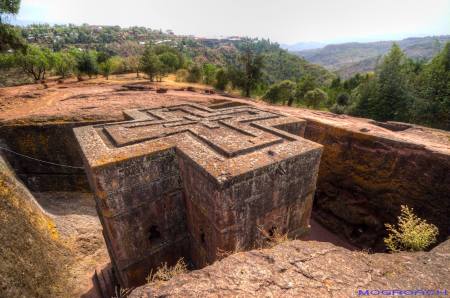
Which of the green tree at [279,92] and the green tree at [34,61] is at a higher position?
the green tree at [34,61]

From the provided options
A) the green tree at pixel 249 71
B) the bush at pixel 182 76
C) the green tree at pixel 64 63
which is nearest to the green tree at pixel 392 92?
the green tree at pixel 249 71

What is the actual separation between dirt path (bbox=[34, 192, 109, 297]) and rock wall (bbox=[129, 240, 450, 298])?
26.7 feet

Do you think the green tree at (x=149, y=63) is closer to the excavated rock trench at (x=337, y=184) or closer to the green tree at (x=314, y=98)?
the excavated rock trench at (x=337, y=184)

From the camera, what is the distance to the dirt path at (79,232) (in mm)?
9531

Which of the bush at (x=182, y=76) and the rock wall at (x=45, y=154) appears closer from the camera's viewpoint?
the rock wall at (x=45, y=154)

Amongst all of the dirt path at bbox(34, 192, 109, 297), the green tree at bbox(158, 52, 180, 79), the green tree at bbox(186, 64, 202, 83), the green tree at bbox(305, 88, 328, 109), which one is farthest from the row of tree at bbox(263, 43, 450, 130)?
the green tree at bbox(158, 52, 180, 79)

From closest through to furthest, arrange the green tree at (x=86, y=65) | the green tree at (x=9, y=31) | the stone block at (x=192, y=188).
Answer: the stone block at (x=192, y=188) → the green tree at (x=9, y=31) → the green tree at (x=86, y=65)

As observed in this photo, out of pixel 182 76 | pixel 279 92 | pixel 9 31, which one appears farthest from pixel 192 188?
pixel 182 76

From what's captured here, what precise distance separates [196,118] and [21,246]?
303 inches

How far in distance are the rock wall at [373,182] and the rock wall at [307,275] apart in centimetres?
755

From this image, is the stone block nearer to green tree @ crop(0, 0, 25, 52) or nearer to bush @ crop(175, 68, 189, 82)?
green tree @ crop(0, 0, 25, 52)

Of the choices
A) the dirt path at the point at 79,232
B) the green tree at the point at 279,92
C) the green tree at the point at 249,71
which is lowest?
the dirt path at the point at 79,232

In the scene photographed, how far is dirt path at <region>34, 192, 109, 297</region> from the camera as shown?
953cm

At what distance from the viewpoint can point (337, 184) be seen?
44.8ft
